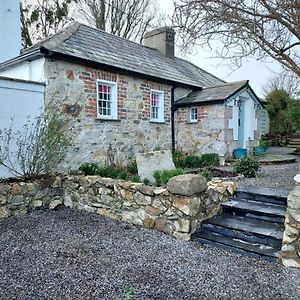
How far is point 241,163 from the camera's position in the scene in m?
7.57

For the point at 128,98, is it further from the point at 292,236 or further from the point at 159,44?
the point at 292,236

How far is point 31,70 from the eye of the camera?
7984 mm

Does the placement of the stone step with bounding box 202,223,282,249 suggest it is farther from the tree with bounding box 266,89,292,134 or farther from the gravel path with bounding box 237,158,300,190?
the tree with bounding box 266,89,292,134

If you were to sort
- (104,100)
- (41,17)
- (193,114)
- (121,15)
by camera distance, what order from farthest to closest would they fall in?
1. (121,15)
2. (41,17)
3. (193,114)
4. (104,100)

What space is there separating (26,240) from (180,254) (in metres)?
2.33

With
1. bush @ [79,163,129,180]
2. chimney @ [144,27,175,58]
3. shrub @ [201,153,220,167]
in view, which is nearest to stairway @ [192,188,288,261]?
bush @ [79,163,129,180]

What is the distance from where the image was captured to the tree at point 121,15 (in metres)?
18.7

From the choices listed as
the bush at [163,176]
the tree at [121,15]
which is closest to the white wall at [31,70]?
the bush at [163,176]

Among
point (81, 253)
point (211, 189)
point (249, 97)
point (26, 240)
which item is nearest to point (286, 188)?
point (211, 189)

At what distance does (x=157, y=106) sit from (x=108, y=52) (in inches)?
111

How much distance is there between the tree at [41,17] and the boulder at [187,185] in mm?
15462

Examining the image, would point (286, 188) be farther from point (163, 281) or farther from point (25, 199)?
point (25, 199)

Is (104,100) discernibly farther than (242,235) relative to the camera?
Yes

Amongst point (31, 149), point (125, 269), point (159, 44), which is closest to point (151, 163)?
point (31, 149)
